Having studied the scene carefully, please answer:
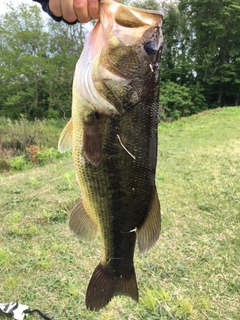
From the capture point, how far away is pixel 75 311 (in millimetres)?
2686

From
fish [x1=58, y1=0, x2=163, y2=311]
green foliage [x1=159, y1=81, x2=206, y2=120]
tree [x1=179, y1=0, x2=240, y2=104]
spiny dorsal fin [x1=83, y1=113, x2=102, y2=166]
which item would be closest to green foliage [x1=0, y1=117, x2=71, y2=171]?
fish [x1=58, y1=0, x2=163, y2=311]

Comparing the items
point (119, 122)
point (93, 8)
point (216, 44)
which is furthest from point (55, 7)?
point (216, 44)

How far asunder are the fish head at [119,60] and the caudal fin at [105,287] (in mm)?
884

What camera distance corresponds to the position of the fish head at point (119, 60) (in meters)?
1.28

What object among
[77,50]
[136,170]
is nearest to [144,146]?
[136,170]

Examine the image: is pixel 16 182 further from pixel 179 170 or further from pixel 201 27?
pixel 201 27

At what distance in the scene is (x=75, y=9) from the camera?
4.05 feet

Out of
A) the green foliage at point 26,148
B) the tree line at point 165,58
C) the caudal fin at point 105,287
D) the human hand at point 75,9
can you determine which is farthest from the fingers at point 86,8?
the tree line at point 165,58

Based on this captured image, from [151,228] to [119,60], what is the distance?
2.67 ft

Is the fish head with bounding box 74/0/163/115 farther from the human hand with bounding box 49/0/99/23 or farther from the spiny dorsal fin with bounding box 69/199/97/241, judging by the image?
the spiny dorsal fin with bounding box 69/199/97/241

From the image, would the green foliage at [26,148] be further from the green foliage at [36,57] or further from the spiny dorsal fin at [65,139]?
the green foliage at [36,57]

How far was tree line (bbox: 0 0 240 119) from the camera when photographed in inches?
911

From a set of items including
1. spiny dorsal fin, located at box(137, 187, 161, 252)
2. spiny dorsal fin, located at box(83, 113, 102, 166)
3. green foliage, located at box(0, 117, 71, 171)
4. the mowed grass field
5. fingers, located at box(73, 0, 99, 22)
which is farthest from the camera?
green foliage, located at box(0, 117, 71, 171)

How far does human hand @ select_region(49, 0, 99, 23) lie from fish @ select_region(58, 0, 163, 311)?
0.14 feet
